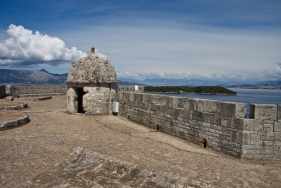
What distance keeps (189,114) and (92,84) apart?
6.72 metres

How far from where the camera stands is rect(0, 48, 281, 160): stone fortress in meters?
6.68

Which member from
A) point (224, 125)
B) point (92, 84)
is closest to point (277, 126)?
point (224, 125)

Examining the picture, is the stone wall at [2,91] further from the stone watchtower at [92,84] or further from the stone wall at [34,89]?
the stone watchtower at [92,84]

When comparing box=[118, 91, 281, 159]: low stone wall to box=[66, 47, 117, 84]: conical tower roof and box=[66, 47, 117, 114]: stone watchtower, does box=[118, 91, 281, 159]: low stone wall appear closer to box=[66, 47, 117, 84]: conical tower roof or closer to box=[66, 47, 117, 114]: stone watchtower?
box=[66, 47, 117, 114]: stone watchtower

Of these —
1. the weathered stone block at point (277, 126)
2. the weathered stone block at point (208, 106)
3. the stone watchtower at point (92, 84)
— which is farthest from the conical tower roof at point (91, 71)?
the weathered stone block at point (277, 126)

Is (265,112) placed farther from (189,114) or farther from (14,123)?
(14,123)

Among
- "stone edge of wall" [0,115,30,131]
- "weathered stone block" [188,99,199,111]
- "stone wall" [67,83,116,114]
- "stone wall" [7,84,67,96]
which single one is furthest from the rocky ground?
"stone wall" [7,84,67,96]

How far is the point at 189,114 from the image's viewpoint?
859 centimetres

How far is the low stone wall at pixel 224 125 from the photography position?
6.67 m

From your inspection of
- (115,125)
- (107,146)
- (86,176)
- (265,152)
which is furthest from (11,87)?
(265,152)

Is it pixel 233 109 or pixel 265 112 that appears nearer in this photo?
pixel 265 112

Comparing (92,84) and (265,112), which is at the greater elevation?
(92,84)

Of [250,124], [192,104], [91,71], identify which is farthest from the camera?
[91,71]

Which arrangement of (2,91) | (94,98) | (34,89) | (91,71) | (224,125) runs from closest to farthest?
(224,125) → (91,71) → (94,98) → (2,91) → (34,89)
